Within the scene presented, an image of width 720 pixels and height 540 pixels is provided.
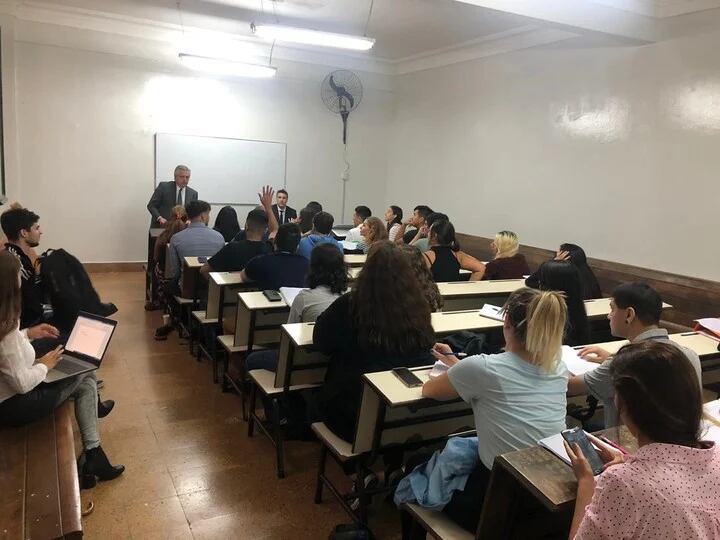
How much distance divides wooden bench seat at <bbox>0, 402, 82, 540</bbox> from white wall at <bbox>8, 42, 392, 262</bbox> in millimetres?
5042

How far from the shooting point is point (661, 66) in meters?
4.43

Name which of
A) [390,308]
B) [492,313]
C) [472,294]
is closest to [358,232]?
[472,294]

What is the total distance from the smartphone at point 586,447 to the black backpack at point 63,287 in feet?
7.71

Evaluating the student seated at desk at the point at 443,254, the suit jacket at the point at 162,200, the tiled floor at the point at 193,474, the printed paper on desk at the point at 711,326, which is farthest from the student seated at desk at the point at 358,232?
the printed paper on desk at the point at 711,326

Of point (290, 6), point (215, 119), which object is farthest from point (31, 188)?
point (290, 6)

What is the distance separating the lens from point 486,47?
620 cm

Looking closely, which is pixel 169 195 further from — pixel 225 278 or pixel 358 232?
pixel 225 278

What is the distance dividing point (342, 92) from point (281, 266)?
193 inches

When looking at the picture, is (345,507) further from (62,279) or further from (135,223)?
(135,223)

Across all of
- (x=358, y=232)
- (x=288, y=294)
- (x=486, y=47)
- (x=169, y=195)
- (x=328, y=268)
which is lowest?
(x=288, y=294)

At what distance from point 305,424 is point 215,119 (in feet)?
17.9

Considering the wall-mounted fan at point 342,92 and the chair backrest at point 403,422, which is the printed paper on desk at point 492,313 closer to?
the chair backrest at point 403,422

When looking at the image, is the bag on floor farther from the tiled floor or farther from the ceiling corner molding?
the ceiling corner molding

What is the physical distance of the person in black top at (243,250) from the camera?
3.61m
